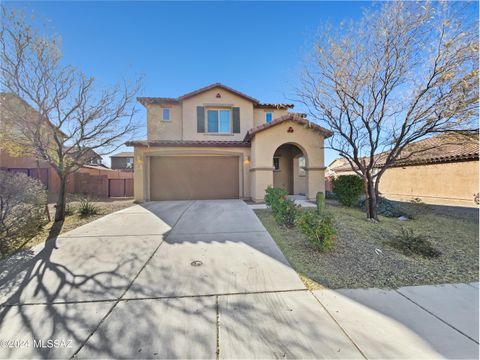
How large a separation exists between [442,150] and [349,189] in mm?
3360

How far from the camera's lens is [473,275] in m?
3.44

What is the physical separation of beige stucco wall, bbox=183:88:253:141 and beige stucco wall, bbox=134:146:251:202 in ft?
7.02

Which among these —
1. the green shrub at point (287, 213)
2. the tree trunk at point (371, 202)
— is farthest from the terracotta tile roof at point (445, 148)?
the green shrub at point (287, 213)

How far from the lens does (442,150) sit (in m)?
7.01

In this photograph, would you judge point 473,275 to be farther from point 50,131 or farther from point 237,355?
point 50,131

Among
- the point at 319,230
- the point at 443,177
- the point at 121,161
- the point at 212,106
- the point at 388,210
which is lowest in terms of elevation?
the point at 388,210

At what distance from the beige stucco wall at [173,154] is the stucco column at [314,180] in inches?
130

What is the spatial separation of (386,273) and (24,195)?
8.59 m

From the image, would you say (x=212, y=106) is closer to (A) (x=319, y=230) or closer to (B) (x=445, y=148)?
(A) (x=319, y=230)

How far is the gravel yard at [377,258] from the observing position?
3234 mm

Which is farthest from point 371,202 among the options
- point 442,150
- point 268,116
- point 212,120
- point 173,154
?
point 212,120

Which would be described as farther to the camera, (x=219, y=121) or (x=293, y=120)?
(x=219, y=121)

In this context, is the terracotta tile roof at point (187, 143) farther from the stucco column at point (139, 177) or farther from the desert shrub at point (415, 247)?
the desert shrub at point (415, 247)

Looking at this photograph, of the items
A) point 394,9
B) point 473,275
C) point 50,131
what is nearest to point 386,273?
point 473,275
